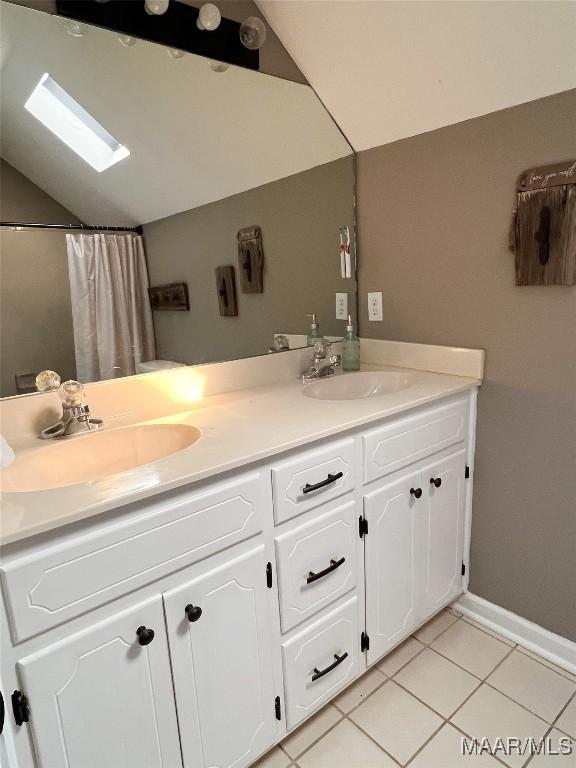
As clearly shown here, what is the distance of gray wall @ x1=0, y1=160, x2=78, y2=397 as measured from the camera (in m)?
1.17

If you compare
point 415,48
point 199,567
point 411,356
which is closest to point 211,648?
point 199,567

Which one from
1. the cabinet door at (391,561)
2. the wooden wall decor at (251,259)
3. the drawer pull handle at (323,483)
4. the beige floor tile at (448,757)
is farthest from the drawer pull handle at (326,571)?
the wooden wall decor at (251,259)

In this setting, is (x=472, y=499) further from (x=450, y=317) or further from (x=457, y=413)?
(x=450, y=317)

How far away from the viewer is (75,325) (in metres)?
1.30

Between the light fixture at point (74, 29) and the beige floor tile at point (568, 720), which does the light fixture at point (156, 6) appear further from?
the beige floor tile at point (568, 720)

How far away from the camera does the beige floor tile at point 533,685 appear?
1.43 meters

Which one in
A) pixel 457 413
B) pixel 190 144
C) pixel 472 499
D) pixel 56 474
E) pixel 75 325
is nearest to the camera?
pixel 56 474

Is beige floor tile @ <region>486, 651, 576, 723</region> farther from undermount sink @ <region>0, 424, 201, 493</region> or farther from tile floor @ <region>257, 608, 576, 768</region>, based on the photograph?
undermount sink @ <region>0, 424, 201, 493</region>

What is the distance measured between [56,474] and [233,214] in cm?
101

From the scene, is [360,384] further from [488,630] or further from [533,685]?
[533,685]

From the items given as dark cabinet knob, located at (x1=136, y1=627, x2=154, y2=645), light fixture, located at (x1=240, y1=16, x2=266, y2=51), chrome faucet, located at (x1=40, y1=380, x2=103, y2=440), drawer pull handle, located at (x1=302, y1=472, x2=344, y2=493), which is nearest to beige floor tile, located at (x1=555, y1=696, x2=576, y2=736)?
drawer pull handle, located at (x1=302, y1=472, x2=344, y2=493)

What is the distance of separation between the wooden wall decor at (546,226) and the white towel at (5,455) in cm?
148

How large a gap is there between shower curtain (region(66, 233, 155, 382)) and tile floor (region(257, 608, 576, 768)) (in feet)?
3.88

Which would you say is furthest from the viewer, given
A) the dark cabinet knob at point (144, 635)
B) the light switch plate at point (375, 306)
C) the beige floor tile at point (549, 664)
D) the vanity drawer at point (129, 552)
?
the light switch plate at point (375, 306)
